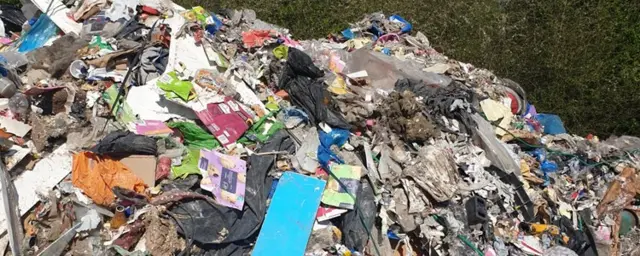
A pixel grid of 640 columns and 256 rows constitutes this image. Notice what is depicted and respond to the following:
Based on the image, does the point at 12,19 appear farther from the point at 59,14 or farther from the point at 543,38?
the point at 543,38

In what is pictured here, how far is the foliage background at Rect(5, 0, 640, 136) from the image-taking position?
19.4 feet

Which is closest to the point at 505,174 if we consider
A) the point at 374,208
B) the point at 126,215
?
the point at 374,208

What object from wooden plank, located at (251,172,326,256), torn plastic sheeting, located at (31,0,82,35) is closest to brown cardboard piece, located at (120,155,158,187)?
wooden plank, located at (251,172,326,256)

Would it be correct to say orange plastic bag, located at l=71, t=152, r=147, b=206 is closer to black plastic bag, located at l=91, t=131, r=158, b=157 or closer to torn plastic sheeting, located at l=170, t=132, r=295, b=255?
black plastic bag, located at l=91, t=131, r=158, b=157

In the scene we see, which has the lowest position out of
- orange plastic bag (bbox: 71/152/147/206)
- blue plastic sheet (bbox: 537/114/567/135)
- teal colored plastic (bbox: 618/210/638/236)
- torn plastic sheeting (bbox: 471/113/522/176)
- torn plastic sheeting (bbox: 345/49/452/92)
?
teal colored plastic (bbox: 618/210/638/236)

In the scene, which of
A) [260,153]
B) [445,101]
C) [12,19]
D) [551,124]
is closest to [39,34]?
[12,19]

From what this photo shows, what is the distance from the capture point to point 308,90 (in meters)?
4.44

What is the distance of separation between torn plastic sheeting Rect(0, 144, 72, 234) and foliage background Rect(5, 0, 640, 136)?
3.02 meters

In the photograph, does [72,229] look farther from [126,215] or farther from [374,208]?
[374,208]

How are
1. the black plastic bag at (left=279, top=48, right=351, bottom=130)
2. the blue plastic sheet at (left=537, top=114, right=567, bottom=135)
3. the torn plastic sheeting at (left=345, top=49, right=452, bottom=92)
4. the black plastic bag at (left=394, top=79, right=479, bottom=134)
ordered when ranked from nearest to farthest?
the black plastic bag at (left=279, top=48, right=351, bottom=130) → the black plastic bag at (left=394, top=79, right=479, bottom=134) → the torn plastic sheeting at (left=345, top=49, right=452, bottom=92) → the blue plastic sheet at (left=537, top=114, right=567, bottom=135)

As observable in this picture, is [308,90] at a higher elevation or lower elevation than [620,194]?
higher

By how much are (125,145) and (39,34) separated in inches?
80.1

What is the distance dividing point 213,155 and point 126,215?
0.71m

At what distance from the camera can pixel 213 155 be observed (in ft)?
12.4
